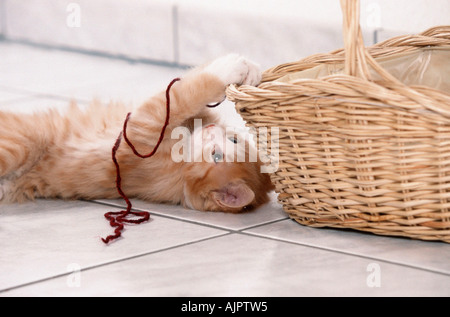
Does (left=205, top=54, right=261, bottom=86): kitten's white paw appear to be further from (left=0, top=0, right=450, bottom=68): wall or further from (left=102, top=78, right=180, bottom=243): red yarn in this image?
(left=0, top=0, right=450, bottom=68): wall

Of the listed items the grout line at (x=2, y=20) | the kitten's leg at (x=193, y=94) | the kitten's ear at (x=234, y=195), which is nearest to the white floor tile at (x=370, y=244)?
the kitten's ear at (x=234, y=195)

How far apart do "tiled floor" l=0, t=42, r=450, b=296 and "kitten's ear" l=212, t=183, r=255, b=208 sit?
1.6 inches

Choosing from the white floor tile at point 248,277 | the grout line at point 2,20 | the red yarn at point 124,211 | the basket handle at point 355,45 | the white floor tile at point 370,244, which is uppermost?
the grout line at point 2,20

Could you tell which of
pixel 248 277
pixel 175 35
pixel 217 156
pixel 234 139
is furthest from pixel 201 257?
pixel 175 35

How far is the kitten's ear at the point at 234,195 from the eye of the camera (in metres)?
1.76

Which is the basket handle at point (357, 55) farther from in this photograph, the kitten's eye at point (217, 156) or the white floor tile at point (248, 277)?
the kitten's eye at point (217, 156)

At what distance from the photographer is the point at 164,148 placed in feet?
6.23

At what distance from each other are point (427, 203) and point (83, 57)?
3323 mm

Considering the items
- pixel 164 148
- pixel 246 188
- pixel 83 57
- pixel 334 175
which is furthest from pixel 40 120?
pixel 83 57

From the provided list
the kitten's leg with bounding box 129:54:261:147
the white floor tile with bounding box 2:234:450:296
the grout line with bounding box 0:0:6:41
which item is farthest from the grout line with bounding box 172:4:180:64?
the white floor tile with bounding box 2:234:450:296

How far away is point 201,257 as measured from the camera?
1.43 metres

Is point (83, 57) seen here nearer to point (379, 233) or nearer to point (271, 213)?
point (271, 213)

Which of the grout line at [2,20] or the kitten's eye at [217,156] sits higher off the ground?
the grout line at [2,20]

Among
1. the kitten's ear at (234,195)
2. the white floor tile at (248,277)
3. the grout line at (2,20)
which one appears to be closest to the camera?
the white floor tile at (248,277)
